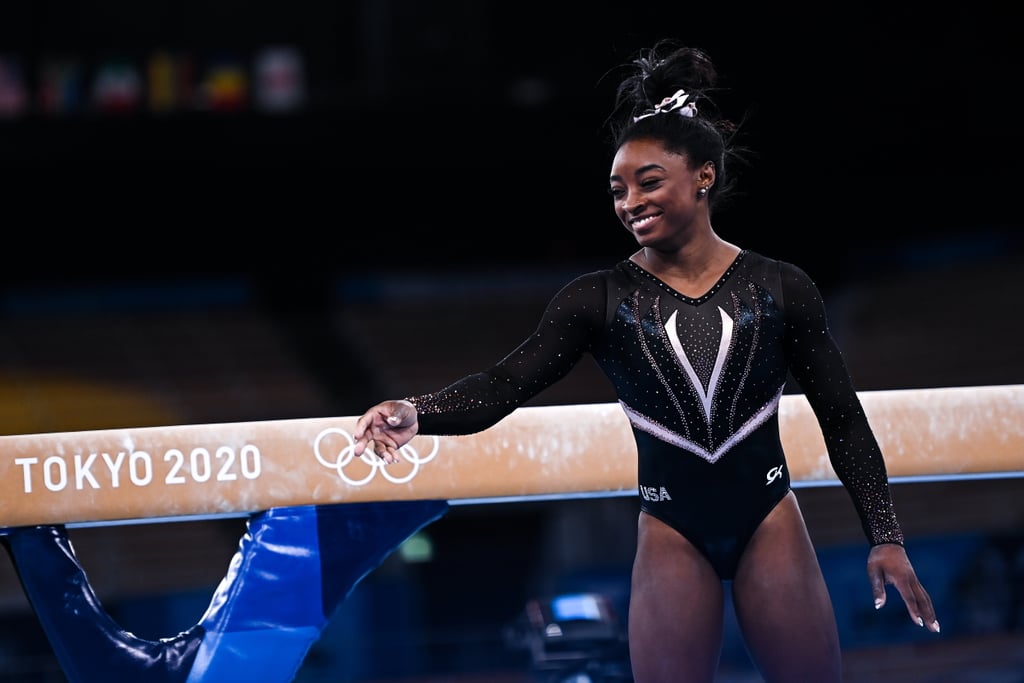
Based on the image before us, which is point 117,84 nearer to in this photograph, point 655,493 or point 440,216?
point 440,216

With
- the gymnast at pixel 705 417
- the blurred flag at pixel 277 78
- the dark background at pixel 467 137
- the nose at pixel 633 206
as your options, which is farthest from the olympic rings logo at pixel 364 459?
the blurred flag at pixel 277 78

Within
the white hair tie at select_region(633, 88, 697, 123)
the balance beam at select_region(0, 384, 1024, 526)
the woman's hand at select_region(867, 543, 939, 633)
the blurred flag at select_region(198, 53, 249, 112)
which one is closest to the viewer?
the woman's hand at select_region(867, 543, 939, 633)

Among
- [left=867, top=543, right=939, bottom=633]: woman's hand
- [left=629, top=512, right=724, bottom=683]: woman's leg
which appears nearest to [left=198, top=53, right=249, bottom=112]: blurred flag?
[left=629, top=512, right=724, bottom=683]: woman's leg

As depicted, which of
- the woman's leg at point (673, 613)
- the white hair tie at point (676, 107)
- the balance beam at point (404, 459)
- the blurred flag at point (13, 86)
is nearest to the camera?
the woman's leg at point (673, 613)

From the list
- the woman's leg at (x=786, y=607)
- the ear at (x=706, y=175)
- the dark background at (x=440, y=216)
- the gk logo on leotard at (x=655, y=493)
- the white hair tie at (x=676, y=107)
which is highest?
the dark background at (x=440, y=216)

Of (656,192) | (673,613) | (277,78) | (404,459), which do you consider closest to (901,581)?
(673,613)

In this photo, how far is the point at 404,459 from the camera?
2.79m

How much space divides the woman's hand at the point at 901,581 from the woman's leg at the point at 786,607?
0.38 feet

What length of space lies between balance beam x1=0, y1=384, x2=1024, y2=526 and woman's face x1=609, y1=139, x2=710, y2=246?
0.71m

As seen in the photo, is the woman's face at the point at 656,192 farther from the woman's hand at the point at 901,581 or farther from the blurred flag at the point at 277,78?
the blurred flag at the point at 277,78

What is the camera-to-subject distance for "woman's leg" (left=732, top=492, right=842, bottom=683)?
2090 mm

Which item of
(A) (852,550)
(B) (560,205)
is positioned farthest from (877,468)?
(B) (560,205)

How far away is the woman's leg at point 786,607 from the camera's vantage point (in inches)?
82.3

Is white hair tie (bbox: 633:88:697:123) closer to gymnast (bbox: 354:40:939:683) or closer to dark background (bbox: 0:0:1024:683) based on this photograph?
gymnast (bbox: 354:40:939:683)
